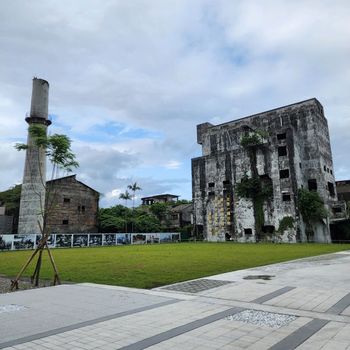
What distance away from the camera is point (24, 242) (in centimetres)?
3083

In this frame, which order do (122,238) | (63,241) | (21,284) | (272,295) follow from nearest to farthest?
(272,295) < (21,284) < (63,241) < (122,238)

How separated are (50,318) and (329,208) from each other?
39548mm

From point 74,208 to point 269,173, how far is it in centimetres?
2553

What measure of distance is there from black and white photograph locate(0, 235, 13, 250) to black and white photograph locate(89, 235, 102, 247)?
8616mm

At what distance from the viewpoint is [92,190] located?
4703 cm

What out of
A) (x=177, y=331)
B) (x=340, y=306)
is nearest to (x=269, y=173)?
(x=340, y=306)

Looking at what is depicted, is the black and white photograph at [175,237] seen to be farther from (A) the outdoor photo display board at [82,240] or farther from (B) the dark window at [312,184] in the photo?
(B) the dark window at [312,184]

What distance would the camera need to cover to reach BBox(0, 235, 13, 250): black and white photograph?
95.8ft

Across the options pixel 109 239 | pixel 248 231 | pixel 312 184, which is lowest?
pixel 109 239

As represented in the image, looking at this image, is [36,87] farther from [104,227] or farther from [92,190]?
[104,227]

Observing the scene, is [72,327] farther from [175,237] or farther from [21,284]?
[175,237]

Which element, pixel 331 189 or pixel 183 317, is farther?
pixel 331 189

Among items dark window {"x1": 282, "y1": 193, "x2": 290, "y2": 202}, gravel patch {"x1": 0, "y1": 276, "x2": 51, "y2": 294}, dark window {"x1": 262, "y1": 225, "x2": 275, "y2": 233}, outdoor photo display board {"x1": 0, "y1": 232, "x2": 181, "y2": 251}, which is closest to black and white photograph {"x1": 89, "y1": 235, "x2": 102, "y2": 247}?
outdoor photo display board {"x1": 0, "y1": 232, "x2": 181, "y2": 251}

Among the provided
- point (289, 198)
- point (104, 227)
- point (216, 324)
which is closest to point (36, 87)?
point (104, 227)
